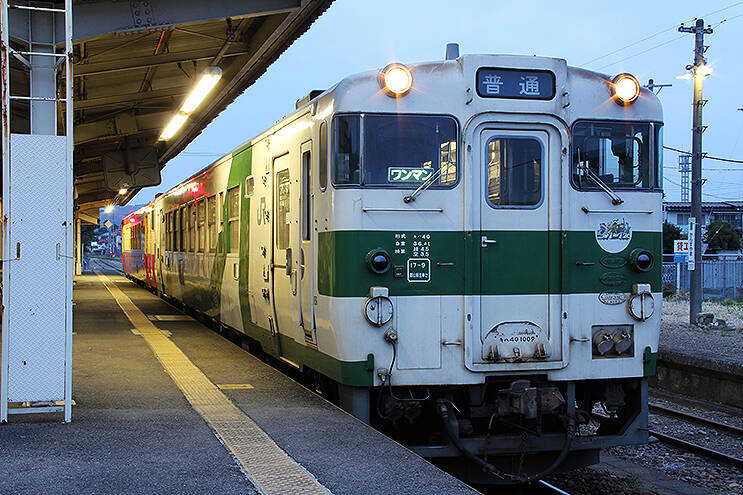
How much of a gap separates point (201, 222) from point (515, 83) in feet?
26.1

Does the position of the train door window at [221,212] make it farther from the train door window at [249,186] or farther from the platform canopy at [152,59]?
the platform canopy at [152,59]

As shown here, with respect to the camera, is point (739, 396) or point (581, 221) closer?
point (581, 221)

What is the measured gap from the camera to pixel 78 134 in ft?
53.5

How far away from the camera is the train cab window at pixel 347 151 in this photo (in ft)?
20.1

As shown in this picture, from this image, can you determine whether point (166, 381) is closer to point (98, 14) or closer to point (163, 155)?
point (98, 14)

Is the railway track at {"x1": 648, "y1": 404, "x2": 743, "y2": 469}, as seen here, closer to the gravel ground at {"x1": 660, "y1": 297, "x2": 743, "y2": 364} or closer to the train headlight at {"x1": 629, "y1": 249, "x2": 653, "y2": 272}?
the gravel ground at {"x1": 660, "y1": 297, "x2": 743, "y2": 364}

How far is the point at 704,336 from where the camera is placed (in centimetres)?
1580

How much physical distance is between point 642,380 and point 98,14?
20.4 ft

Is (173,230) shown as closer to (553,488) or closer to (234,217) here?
(234,217)

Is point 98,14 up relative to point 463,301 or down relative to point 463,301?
up

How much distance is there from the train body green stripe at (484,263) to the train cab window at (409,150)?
0.42 m

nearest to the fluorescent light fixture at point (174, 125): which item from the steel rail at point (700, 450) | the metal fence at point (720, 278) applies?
the steel rail at point (700, 450)

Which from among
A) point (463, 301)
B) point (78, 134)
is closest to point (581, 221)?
point (463, 301)

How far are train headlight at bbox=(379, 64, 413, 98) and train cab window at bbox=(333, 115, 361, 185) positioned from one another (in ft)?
1.09
